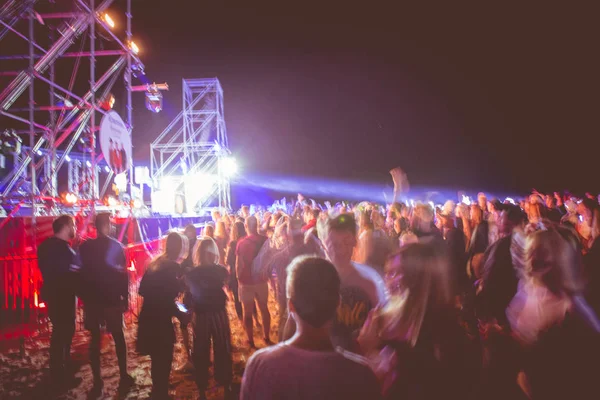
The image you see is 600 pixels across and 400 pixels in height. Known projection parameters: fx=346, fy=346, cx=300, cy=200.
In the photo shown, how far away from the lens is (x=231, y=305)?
822cm

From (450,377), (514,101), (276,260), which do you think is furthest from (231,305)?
(514,101)

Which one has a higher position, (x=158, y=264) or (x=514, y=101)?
(x=514, y=101)

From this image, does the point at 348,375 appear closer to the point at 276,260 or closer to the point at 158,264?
the point at 158,264

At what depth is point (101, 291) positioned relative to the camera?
424 centimetres


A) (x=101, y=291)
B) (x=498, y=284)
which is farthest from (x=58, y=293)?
(x=498, y=284)

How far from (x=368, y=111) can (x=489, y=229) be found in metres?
40.2

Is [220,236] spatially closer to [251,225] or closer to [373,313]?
[251,225]

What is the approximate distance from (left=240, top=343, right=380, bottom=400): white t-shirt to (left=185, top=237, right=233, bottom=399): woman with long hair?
2699 mm

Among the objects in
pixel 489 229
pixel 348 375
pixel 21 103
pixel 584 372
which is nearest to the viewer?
pixel 348 375

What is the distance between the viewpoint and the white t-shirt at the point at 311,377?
132 cm

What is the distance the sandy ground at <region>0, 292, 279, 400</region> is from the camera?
4219mm

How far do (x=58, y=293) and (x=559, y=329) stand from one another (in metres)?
5.40

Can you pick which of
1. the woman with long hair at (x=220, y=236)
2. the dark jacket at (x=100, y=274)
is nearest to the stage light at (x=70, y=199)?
the woman with long hair at (x=220, y=236)

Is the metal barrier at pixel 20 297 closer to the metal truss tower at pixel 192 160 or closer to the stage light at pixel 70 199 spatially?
the stage light at pixel 70 199
